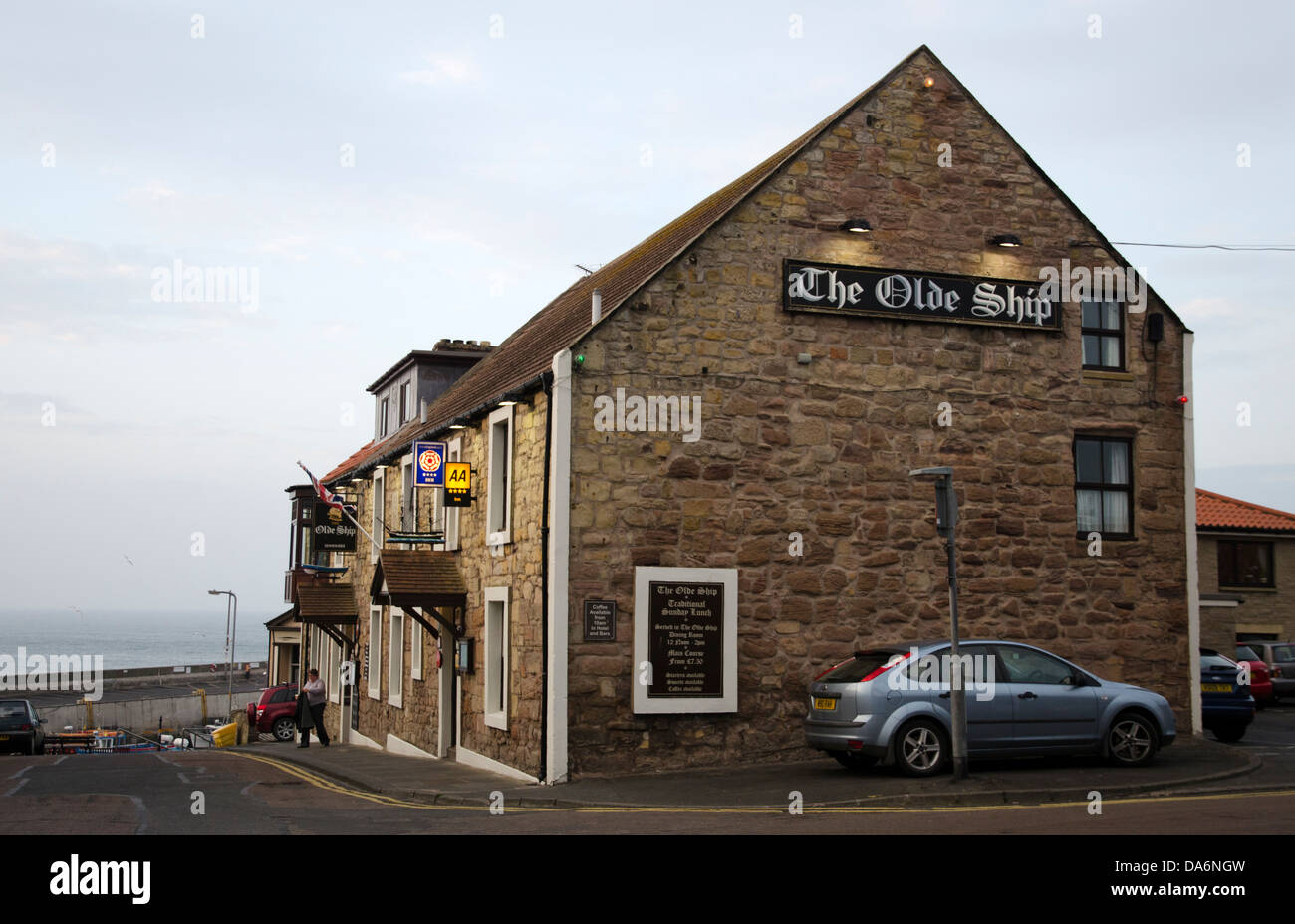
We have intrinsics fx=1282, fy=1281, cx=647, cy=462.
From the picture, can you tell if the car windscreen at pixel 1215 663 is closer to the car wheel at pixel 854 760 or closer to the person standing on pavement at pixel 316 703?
Answer: the car wheel at pixel 854 760

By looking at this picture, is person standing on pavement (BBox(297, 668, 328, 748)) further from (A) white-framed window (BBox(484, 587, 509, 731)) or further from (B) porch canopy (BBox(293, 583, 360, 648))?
(A) white-framed window (BBox(484, 587, 509, 731))

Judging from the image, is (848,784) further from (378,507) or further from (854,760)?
(378,507)

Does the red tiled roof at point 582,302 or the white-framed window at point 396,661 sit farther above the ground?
the red tiled roof at point 582,302

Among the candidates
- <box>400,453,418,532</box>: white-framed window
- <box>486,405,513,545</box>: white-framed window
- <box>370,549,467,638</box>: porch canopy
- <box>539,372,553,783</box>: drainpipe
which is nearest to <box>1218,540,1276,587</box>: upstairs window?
<box>400,453,418,532</box>: white-framed window

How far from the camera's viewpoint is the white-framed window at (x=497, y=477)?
787 inches

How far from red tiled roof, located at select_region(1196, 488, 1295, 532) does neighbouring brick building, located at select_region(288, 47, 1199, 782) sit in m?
23.0

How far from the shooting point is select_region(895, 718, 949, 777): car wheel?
1491 centimetres

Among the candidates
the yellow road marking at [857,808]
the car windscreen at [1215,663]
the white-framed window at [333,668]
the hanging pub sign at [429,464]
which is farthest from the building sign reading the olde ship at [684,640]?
the white-framed window at [333,668]

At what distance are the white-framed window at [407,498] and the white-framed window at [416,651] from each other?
2.01 m

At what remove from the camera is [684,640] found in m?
17.5

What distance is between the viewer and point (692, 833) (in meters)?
11.7

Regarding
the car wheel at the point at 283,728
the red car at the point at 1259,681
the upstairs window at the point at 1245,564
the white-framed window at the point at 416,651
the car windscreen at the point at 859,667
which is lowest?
the car wheel at the point at 283,728

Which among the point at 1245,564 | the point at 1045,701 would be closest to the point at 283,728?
the point at 1245,564
